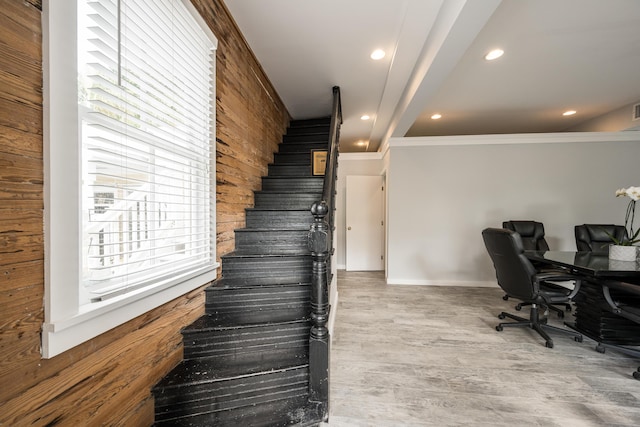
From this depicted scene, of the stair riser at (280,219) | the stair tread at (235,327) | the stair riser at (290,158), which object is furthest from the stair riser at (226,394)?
the stair riser at (290,158)

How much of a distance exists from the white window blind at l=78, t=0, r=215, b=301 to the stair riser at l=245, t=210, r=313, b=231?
65cm

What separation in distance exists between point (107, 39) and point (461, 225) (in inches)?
184

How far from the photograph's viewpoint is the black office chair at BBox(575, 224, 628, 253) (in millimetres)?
3041

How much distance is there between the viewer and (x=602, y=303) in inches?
85.1

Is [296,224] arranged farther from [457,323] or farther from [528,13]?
[528,13]

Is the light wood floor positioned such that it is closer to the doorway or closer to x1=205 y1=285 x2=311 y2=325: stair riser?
x1=205 y1=285 x2=311 y2=325: stair riser

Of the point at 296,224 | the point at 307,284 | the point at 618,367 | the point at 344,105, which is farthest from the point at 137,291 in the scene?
the point at 618,367

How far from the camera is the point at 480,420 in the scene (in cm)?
143

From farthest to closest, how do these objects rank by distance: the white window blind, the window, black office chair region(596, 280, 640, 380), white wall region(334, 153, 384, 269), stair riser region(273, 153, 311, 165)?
1. white wall region(334, 153, 384, 269)
2. stair riser region(273, 153, 311, 165)
3. black office chair region(596, 280, 640, 380)
4. the white window blind
5. the window

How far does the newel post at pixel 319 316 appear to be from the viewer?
1.37 meters

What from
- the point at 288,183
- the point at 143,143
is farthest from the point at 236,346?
the point at 288,183

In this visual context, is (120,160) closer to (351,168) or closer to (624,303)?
(624,303)

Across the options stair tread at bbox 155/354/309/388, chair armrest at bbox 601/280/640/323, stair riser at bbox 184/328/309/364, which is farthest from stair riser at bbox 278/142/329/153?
chair armrest at bbox 601/280/640/323

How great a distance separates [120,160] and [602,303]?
387 centimetres
